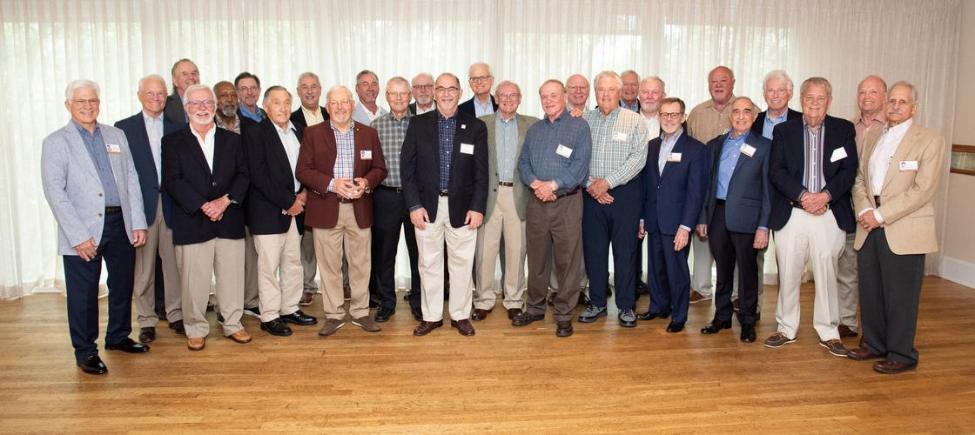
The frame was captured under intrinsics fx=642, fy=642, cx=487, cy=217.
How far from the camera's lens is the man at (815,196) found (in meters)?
4.08

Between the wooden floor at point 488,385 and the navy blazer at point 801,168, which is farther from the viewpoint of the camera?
the navy blazer at point 801,168

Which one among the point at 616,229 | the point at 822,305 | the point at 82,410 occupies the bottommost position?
the point at 82,410

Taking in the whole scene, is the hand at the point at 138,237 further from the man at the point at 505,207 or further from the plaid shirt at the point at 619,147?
the plaid shirt at the point at 619,147

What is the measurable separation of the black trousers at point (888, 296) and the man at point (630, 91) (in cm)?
214

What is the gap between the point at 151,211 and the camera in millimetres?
4414

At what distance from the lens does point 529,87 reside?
6316 mm

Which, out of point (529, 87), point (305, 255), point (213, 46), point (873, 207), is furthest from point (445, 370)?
point (213, 46)

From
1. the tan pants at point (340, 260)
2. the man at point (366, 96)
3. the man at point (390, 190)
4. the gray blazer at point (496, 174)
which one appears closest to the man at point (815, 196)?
the gray blazer at point (496, 174)

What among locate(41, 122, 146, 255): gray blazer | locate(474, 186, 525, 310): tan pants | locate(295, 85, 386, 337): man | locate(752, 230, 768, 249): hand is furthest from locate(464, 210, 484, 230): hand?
locate(41, 122, 146, 255): gray blazer

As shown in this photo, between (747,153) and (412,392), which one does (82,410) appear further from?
(747,153)

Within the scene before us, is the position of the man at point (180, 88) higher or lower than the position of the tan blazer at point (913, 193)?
higher

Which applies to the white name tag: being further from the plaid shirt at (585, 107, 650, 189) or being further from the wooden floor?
the wooden floor

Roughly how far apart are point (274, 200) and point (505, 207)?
66.0 inches

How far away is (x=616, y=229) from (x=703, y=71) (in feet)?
8.64
